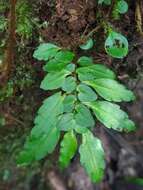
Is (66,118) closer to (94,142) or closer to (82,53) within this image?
(94,142)

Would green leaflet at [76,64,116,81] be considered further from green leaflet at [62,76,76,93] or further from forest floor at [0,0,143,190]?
forest floor at [0,0,143,190]

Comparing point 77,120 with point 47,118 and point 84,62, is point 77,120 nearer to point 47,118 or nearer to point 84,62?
point 47,118

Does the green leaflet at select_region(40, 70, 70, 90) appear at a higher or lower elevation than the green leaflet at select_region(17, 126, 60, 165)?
higher

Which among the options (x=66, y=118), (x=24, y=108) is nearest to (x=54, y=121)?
(x=66, y=118)

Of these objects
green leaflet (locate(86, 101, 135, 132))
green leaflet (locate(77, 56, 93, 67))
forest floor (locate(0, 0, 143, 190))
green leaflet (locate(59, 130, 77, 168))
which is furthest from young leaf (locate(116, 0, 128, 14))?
green leaflet (locate(59, 130, 77, 168))

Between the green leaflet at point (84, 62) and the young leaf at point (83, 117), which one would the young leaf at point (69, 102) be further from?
the green leaflet at point (84, 62)

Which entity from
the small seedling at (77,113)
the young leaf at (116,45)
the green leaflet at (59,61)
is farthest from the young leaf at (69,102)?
the young leaf at (116,45)

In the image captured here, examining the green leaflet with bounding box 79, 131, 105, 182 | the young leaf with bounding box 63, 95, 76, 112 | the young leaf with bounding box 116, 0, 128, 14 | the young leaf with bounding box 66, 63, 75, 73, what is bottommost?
the green leaflet with bounding box 79, 131, 105, 182

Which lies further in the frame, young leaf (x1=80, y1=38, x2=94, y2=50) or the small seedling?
young leaf (x1=80, y1=38, x2=94, y2=50)
